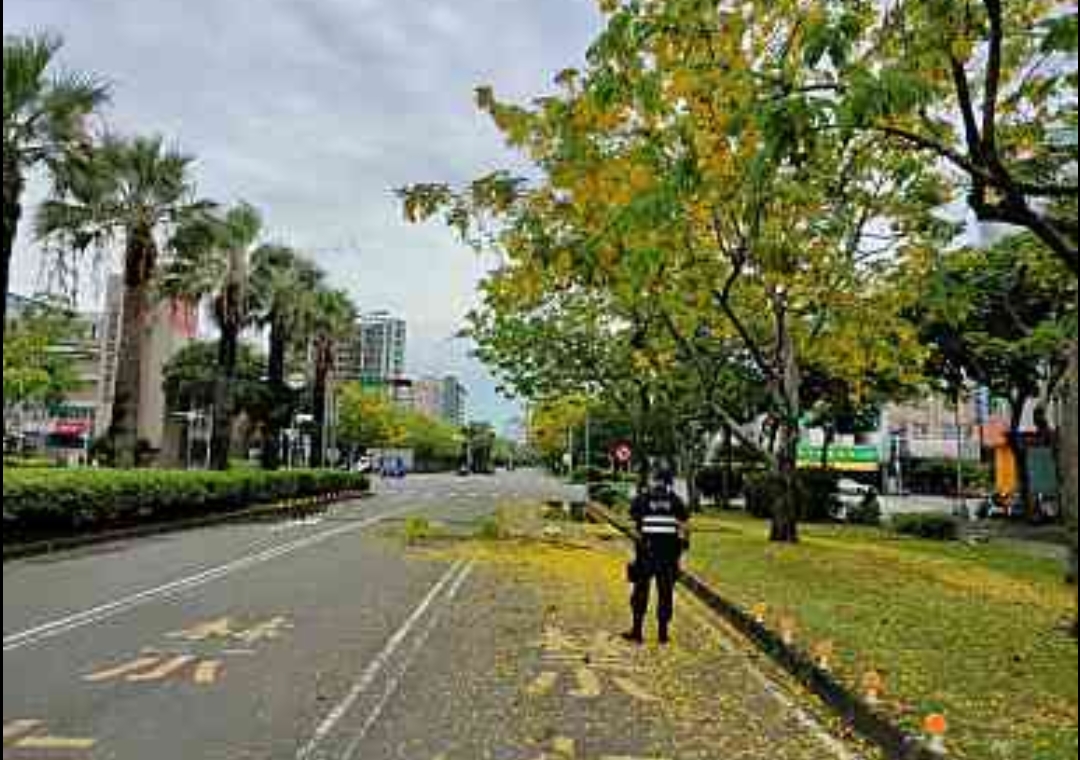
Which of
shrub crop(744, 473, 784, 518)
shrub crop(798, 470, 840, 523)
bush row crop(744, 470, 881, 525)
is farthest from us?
shrub crop(744, 473, 784, 518)

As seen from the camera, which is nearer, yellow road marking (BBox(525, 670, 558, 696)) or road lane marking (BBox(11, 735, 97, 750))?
road lane marking (BBox(11, 735, 97, 750))

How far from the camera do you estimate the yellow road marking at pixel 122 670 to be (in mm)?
8781

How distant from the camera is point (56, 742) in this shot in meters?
6.68

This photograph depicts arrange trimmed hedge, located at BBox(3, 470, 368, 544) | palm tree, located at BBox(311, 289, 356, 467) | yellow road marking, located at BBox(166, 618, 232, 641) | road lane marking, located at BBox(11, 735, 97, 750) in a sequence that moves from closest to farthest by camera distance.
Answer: road lane marking, located at BBox(11, 735, 97, 750) → yellow road marking, located at BBox(166, 618, 232, 641) → trimmed hedge, located at BBox(3, 470, 368, 544) → palm tree, located at BBox(311, 289, 356, 467)

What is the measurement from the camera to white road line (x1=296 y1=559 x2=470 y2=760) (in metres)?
6.98

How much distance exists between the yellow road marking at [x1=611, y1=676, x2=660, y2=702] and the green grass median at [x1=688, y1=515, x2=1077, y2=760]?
61.4 inches

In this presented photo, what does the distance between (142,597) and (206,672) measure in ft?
17.4

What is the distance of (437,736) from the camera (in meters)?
7.27

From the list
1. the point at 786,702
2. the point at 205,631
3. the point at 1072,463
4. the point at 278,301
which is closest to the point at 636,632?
the point at 786,702

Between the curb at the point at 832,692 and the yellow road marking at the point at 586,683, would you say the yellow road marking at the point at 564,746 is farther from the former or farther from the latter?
the curb at the point at 832,692

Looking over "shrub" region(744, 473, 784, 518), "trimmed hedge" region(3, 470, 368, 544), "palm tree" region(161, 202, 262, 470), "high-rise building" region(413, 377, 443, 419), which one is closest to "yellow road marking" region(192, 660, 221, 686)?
"trimmed hedge" region(3, 470, 368, 544)

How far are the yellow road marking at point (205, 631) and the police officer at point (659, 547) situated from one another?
4.04 metres

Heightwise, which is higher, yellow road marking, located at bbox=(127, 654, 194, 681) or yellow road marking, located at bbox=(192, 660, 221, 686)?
yellow road marking, located at bbox=(127, 654, 194, 681)

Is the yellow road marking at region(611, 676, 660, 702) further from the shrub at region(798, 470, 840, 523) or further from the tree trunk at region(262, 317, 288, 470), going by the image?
the tree trunk at region(262, 317, 288, 470)
